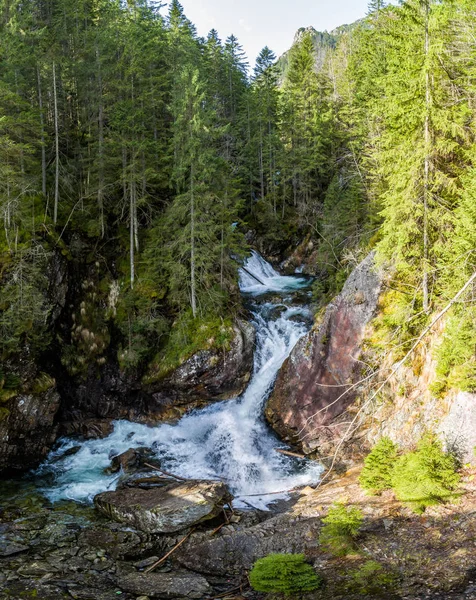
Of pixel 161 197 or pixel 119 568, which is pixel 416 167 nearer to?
pixel 119 568

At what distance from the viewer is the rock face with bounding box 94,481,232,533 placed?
12047 mm

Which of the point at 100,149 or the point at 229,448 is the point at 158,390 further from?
the point at 100,149

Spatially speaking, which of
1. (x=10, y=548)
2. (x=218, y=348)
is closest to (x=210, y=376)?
(x=218, y=348)

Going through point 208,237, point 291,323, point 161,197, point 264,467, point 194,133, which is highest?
point 194,133

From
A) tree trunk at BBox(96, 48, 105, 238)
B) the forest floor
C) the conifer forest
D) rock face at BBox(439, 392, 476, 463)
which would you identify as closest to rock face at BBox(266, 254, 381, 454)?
the conifer forest

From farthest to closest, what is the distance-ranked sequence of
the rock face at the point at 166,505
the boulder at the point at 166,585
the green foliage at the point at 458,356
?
the rock face at the point at 166,505
the green foliage at the point at 458,356
the boulder at the point at 166,585

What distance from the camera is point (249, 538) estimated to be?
35.1 ft

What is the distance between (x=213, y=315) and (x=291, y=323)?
4.24m

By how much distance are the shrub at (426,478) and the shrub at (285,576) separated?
3371mm

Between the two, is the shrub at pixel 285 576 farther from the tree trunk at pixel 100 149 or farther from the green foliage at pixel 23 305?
the tree trunk at pixel 100 149

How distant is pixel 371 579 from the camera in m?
7.75

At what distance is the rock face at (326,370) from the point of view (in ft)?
53.4

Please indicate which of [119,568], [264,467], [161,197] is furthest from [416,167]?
[161,197]

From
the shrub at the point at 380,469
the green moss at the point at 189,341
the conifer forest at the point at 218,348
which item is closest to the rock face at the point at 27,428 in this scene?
the conifer forest at the point at 218,348
